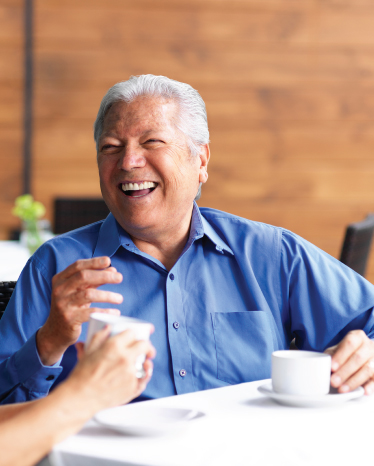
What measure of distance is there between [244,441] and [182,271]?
62 centimetres

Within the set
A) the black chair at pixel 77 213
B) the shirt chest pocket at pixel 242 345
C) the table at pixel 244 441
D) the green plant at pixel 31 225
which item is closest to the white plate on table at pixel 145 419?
the table at pixel 244 441

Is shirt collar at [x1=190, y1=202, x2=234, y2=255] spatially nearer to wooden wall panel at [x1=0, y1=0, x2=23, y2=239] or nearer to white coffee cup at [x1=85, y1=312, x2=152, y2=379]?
white coffee cup at [x1=85, y1=312, x2=152, y2=379]

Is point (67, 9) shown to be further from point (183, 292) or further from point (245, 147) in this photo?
point (183, 292)

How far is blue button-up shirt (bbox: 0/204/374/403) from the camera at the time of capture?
127 cm

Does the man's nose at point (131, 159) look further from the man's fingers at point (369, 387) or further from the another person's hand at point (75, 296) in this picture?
the man's fingers at point (369, 387)

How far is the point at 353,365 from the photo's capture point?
105 cm

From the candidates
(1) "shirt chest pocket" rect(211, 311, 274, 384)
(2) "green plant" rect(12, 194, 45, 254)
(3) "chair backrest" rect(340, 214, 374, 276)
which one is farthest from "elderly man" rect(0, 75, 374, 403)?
(2) "green plant" rect(12, 194, 45, 254)

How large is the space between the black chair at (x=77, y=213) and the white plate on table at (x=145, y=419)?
296cm

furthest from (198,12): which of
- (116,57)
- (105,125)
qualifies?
(105,125)

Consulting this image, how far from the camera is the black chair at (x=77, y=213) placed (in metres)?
3.84

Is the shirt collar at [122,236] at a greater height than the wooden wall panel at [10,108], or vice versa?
the wooden wall panel at [10,108]

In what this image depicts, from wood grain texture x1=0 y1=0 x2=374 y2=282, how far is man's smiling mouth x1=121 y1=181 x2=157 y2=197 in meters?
2.90

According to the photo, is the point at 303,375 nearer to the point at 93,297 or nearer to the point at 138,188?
the point at 93,297

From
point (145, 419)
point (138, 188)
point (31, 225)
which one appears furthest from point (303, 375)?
point (31, 225)
